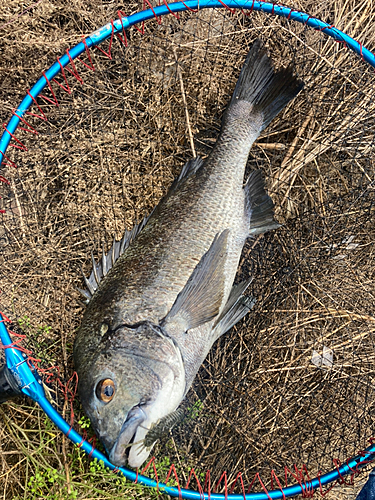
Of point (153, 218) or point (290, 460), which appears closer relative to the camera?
point (153, 218)

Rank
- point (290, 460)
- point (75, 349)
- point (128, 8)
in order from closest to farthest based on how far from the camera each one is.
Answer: point (75, 349) → point (290, 460) → point (128, 8)

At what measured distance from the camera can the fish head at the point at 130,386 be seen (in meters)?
1.89

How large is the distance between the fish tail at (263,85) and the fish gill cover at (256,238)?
1.19 ft

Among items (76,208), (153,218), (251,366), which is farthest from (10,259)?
(251,366)

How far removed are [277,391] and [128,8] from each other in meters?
3.04

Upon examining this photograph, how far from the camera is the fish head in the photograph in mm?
1895

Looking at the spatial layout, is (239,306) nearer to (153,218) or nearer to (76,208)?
(153,218)

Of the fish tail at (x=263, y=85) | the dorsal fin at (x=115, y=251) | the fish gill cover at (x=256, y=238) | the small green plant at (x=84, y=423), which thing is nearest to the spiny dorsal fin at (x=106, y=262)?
the dorsal fin at (x=115, y=251)

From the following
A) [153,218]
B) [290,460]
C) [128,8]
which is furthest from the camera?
[128,8]

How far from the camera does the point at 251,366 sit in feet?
9.48

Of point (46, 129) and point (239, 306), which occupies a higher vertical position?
point (46, 129)

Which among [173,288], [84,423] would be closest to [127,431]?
[84,423]

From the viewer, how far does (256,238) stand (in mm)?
2988

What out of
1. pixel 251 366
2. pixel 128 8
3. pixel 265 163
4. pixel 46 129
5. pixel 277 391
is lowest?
pixel 277 391
